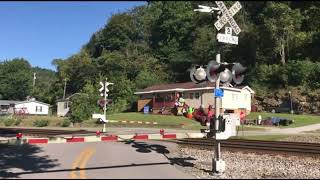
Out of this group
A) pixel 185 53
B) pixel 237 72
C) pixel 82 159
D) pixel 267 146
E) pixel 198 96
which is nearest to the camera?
pixel 237 72

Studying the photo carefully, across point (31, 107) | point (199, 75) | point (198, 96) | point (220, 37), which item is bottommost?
point (199, 75)

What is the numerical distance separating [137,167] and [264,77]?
2304 inches

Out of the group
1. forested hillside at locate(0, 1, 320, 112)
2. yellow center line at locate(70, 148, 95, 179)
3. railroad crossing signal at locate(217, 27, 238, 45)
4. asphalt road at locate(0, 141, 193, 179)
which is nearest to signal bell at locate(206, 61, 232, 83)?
railroad crossing signal at locate(217, 27, 238, 45)

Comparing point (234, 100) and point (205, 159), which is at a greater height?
point (234, 100)

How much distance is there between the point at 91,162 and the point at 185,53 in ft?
254

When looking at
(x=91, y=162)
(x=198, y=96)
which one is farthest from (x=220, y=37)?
(x=198, y=96)

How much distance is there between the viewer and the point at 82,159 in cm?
1786

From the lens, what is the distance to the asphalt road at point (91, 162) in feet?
46.2

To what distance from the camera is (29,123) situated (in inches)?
2360

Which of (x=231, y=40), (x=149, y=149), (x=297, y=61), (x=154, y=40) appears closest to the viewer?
(x=231, y=40)

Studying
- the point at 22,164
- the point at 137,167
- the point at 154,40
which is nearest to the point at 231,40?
the point at 137,167

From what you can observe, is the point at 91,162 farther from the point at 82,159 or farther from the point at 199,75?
the point at 199,75

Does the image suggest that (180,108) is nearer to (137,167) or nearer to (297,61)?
(137,167)

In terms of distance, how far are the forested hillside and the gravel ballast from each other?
2711cm
